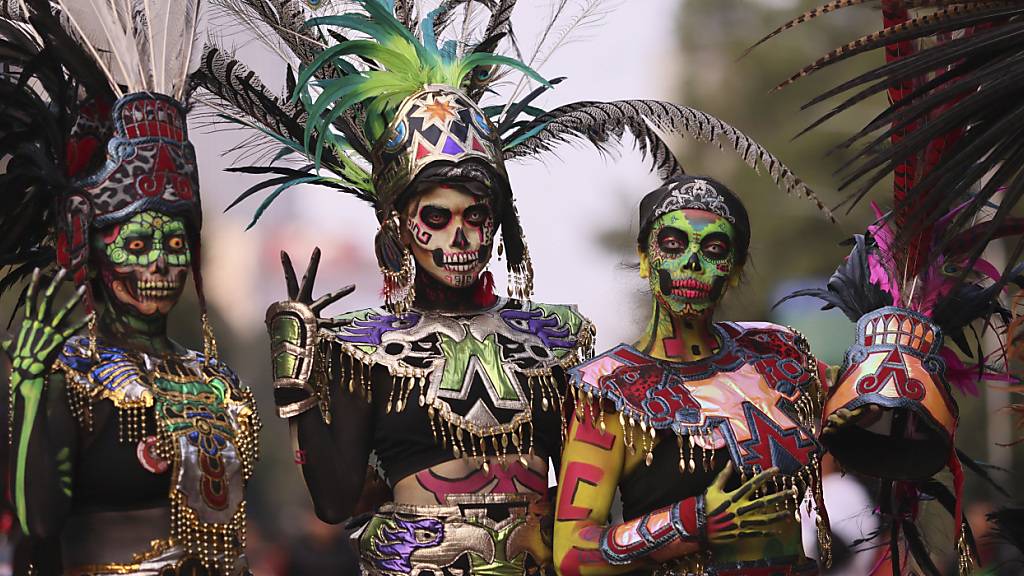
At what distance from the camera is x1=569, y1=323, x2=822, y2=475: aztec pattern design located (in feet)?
12.7

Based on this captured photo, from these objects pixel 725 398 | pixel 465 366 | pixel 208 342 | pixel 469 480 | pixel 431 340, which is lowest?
pixel 469 480

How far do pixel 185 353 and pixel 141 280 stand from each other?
12.9 inches

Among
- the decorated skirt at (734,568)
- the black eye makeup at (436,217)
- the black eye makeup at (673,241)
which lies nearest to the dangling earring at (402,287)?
the black eye makeup at (436,217)

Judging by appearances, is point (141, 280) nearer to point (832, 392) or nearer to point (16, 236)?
point (16, 236)

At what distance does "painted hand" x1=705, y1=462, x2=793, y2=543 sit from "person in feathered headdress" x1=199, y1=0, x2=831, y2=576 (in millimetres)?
703

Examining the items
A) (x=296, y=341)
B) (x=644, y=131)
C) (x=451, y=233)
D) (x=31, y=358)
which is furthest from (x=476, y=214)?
(x=31, y=358)

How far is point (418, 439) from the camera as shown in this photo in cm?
426

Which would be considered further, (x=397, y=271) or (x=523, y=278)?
(x=523, y=278)

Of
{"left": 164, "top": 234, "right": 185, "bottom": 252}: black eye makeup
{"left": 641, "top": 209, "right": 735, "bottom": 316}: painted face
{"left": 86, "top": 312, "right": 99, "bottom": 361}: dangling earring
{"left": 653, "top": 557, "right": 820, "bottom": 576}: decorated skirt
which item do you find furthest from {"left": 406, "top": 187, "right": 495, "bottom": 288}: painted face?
{"left": 653, "top": 557, "right": 820, "bottom": 576}: decorated skirt

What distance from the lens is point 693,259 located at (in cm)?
393

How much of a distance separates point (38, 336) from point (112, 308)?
1.51ft

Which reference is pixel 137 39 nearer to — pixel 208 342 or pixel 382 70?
pixel 382 70

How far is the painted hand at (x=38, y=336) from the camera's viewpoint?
385cm

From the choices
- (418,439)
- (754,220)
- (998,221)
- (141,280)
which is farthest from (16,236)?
(754,220)
